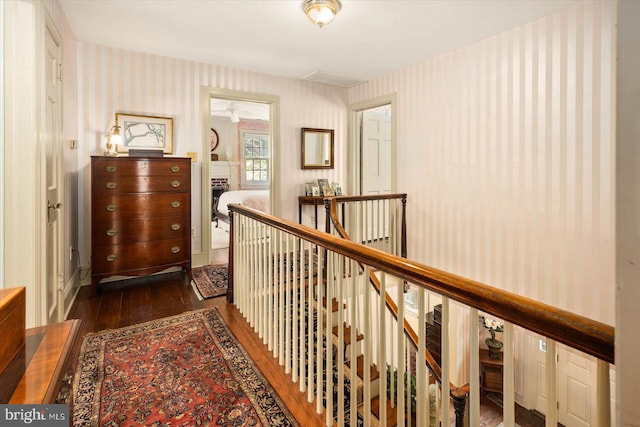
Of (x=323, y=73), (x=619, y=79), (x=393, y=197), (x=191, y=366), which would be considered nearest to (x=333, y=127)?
(x=323, y=73)

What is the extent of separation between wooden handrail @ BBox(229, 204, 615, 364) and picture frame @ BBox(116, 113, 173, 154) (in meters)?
3.36

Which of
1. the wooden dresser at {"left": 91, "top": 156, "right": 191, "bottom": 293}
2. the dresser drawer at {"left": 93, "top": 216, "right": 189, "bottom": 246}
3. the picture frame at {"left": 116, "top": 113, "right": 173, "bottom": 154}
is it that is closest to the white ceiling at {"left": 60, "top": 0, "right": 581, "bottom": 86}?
the picture frame at {"left": 116, "top": 113, "right": 173, "bottom": 154}

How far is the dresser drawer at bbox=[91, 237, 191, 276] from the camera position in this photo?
3160 millimetres

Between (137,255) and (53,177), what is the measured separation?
1.19 m

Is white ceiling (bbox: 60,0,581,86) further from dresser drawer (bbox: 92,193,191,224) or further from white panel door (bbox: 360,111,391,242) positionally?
dresser drawer (bbox: 92,193,191,224)

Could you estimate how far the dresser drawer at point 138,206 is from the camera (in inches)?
124

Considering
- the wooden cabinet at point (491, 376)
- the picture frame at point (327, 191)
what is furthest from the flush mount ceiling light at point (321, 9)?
the wooden cabinet at point (491, 376)

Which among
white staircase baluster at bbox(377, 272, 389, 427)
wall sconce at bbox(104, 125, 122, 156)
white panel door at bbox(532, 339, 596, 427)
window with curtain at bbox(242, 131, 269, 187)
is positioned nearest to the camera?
white staircase baluster at bbox(377, 272, 389, 427)

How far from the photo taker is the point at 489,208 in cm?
353

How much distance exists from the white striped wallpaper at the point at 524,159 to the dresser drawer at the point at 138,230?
2894 mm

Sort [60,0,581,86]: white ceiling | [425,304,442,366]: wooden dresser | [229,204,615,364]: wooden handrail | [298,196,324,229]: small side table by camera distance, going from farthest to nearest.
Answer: [298,196,324,229]: small side table
[425,304,442,366]: wooden dresser
[60,0,581,86]: white ceiling
[229,204,615,364]: wooden handrail

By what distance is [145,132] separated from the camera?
3.78 metres

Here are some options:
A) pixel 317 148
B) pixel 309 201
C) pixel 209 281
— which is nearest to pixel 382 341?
pixel 209 281

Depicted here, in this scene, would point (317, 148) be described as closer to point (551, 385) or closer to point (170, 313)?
point (170, 313)
